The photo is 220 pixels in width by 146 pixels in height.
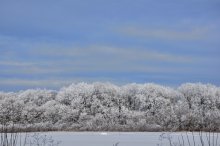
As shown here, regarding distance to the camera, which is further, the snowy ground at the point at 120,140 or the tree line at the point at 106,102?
the tree line at the point at 106,102

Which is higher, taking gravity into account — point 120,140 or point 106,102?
point 106,102

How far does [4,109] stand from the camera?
4338 cm

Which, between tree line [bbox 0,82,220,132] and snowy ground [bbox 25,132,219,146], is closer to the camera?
snowy ground [bbox 25,132,219,146]

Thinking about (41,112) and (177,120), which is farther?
(41,112)

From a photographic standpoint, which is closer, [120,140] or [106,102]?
[120,140]

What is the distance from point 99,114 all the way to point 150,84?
8.22 m

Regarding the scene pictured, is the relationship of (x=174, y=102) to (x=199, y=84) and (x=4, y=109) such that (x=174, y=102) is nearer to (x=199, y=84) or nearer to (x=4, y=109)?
(x=199, y=84)

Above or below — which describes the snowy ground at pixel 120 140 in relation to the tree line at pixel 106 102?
below

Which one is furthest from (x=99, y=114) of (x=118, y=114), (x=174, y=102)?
(x=174, y=102)

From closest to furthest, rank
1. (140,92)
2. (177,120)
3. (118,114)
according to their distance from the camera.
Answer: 1. (177,120)
2. (118,114)
3. (140,92)

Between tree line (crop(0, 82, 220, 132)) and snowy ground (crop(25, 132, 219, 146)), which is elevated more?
tree line (crop(0, 82, 220, 132))

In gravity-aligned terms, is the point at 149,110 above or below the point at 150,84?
below

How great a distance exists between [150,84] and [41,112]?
43.2ft

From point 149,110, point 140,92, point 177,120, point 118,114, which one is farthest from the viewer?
point 140,92
